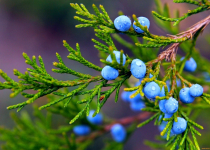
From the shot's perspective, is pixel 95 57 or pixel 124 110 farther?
pixel 95 57

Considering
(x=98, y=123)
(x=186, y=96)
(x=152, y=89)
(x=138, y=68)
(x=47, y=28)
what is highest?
(x=47, y=28)

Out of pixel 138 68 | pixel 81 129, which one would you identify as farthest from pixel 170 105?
pixel 81 129

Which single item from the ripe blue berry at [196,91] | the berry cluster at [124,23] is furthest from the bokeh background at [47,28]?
the ripe blue berry at [196,91]

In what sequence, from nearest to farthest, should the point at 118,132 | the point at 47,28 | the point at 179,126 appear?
the point at 179,126
the point at 118,132
the point at 47,28

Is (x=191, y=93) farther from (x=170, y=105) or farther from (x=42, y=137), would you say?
(x=42, y=137)

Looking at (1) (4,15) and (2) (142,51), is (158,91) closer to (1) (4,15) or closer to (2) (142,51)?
(2) (142,51)

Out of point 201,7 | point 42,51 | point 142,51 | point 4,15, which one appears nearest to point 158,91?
point 201,7
